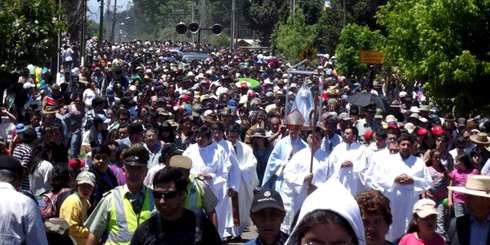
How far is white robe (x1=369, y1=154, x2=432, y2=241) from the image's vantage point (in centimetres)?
1306

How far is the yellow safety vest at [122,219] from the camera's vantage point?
6977 millimetres

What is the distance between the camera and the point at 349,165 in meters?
13.7

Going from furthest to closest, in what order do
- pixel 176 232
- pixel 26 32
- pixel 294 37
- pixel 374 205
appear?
pixel 294 37, pixel 26 32, pixel 176 232, pixel 374 205

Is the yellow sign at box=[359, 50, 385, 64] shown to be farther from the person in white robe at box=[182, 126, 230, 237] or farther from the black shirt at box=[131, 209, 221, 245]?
the black shirt at box=[131, 209, 221, 245]

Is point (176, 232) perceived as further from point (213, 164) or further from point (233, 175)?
point (233, 175)

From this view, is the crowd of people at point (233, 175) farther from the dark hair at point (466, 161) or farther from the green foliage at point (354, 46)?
the green foliage at point (354, 46)

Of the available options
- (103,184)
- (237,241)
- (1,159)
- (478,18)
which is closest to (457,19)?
(478,18)

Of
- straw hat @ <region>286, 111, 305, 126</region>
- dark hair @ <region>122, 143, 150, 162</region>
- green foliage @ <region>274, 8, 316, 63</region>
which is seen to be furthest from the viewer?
green foliage @ <region>274, 8, 316, 63</region>

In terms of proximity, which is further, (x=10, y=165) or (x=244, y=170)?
(x=244, y=170)

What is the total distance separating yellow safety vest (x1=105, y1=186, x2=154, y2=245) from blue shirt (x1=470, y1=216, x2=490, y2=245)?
218 centimetres

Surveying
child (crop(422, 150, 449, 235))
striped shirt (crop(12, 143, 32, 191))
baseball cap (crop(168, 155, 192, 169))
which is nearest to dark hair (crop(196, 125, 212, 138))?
striped shirt (crop(12, 143, 32, 191))

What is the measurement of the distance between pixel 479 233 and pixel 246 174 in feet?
26.8

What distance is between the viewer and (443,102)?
18.8 metres

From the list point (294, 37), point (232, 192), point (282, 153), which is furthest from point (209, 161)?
point (294, 37)
